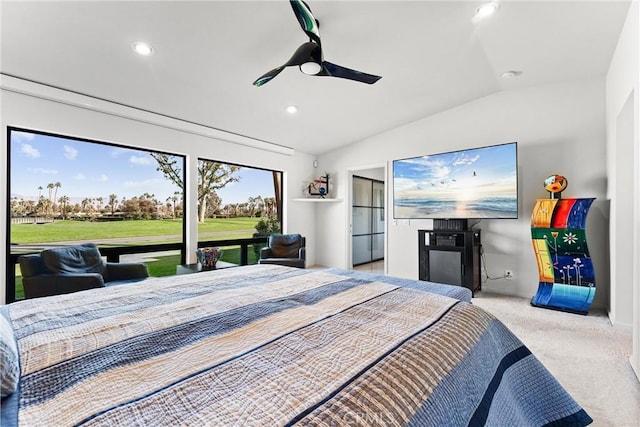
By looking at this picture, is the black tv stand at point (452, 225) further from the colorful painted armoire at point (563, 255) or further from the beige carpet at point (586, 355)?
the beige carpet at point (586, 355)

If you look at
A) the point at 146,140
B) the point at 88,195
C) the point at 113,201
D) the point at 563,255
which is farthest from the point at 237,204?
the point at 563,255

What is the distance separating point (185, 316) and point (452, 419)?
102 centimetres

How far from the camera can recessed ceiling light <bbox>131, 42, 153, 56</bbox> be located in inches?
106

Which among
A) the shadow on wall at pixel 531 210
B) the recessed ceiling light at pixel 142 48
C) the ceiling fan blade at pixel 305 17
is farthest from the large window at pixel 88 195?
the shadow on wall at pixel 531 210

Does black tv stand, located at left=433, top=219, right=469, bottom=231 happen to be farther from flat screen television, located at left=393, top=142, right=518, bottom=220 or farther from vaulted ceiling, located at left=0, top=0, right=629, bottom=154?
vaulted ceiling, located at left=0, top=0, right=629, bottom=154

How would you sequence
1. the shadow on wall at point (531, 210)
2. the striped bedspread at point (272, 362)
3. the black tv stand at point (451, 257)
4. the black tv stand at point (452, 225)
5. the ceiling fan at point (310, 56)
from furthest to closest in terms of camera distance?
the black tv stand at point (452, 225)
the black tv stand at point (451, 257)
the shadow on wall at point (531, 210)
the ceiling fan at point (310, 56)
the striped bedspread at point (272, 362)

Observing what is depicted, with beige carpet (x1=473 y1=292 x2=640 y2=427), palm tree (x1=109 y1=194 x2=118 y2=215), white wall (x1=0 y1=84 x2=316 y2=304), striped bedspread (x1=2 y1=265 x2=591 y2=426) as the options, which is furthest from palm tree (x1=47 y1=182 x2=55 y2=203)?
beige carpet (x1=473 y1=292 x2=640 y2=427)

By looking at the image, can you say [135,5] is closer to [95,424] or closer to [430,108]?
[95,424]

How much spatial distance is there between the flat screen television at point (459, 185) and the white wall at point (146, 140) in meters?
2.10

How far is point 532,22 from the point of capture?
278cm

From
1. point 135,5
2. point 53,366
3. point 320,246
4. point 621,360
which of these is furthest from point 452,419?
point 320,246

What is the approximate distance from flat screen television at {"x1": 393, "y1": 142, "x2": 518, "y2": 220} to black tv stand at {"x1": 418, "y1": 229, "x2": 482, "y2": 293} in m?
0.27

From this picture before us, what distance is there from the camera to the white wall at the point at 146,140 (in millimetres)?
3094

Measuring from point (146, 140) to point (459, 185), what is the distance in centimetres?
430
